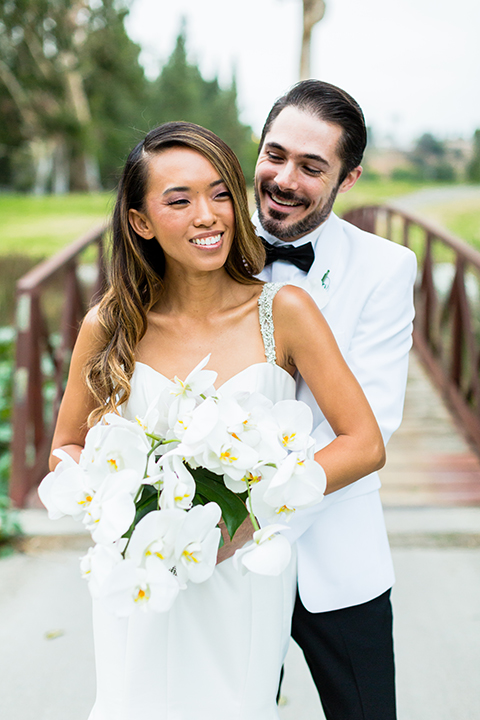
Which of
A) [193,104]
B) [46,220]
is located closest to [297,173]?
[46,220]

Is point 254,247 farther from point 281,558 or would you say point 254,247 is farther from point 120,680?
point 120,680

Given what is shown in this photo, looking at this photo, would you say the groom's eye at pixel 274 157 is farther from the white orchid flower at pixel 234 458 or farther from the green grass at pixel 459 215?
the green grass at pixel 459 215

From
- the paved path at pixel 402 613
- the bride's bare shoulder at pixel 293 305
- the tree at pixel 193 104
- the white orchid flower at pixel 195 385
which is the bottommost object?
the paved path at pixel 402 613

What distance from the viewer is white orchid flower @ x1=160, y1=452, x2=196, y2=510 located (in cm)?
106

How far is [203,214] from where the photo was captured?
1438mm

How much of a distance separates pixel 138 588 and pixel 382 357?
0.83 m

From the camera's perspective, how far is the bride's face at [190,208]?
1.45m

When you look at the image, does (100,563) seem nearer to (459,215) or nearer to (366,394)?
(366,394)

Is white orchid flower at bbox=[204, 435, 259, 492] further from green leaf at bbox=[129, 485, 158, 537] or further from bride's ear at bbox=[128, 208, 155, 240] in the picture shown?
bride's ear at bbox=[128, 208, 155, 240]

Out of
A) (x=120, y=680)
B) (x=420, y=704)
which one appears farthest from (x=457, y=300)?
(x=120, y=680)

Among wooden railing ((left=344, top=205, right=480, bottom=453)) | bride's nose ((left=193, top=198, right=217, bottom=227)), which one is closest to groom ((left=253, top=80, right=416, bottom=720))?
bride's nose ((left=193, top=198, right=217, bottom=227))

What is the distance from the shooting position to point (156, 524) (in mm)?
1035

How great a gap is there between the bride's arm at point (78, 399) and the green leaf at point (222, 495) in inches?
19.4

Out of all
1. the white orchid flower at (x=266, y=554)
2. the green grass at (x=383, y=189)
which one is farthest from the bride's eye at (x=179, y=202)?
the green grass at (x=383, y=189)
